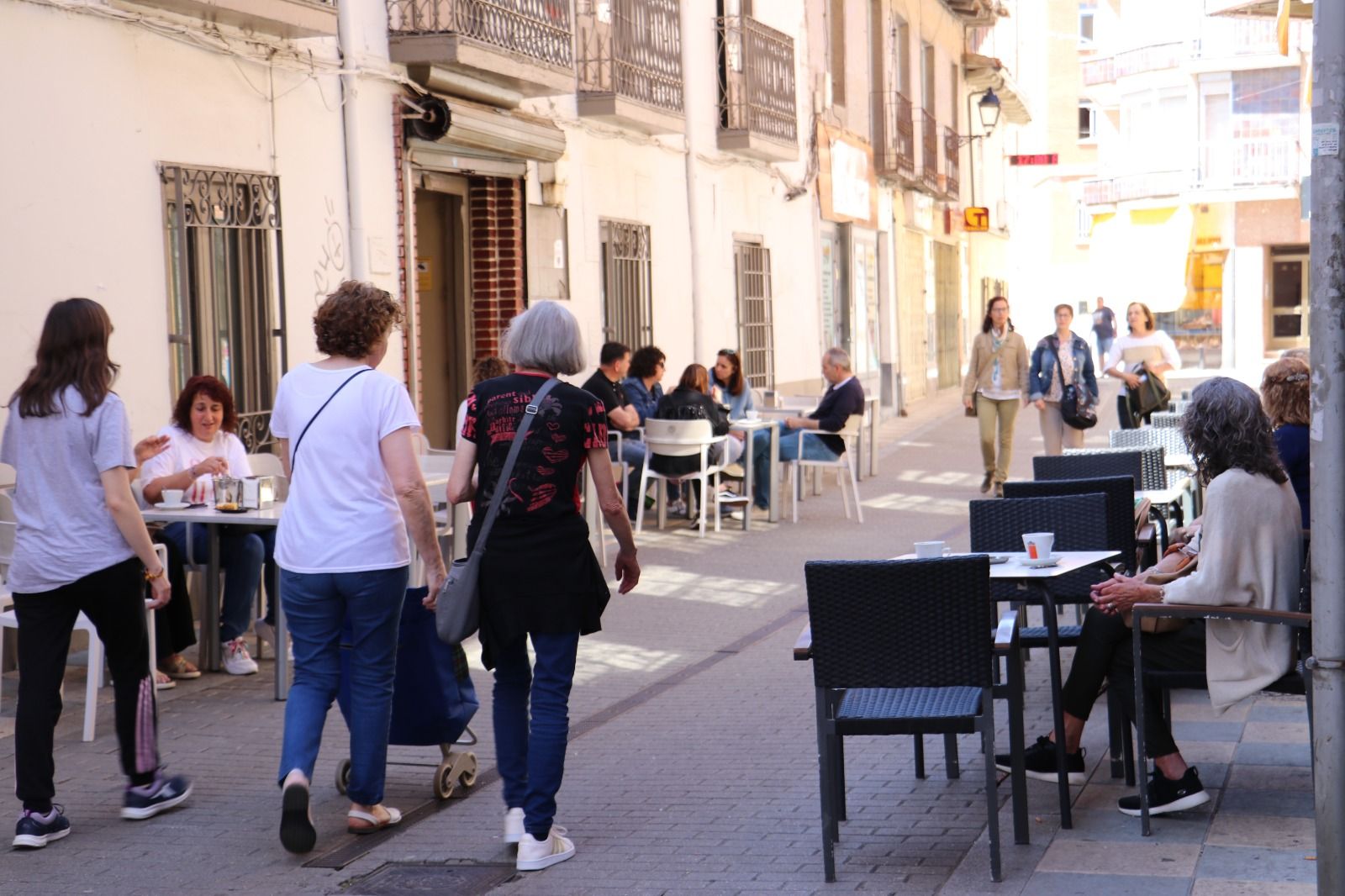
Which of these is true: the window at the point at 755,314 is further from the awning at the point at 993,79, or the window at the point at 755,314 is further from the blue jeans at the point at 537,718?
the blue jeans at the point at 537,718

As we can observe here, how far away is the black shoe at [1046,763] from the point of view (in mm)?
5938

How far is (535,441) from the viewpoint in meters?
5.18

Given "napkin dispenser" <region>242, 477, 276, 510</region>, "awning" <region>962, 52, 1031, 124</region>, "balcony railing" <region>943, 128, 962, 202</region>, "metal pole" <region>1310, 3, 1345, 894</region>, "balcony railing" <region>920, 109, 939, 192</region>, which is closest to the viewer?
"metal pole" <region>1310, 3, 1345, 894</region>

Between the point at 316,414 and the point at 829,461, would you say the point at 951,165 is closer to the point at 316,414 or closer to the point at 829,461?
the point at 829,461

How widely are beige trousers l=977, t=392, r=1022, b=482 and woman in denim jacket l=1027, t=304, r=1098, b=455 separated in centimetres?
53

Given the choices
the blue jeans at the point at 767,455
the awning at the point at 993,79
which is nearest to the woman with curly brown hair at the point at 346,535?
the blue jeans at the point at 767,455

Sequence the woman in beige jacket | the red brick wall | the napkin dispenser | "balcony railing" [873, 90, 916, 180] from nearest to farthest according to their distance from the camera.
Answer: the napkin dispenser → the red brick wall → the woman in beige jacket → "balcony railing" [873, 90, 916, 180]

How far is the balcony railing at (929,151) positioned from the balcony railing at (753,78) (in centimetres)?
936

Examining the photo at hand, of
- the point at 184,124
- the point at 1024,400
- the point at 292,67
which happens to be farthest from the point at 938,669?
the point at 1024,400

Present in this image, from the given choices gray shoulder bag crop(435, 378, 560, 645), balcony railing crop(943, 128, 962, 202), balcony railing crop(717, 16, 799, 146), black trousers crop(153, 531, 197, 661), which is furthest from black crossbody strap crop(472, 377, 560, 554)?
balcony railing crop(943, 128, 962, 202)

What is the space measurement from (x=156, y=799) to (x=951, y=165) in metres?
29.2

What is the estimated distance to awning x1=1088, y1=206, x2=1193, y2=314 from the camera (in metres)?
42.6

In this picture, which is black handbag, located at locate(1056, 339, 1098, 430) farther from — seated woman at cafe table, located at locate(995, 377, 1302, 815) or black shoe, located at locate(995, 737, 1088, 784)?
seated woman at cafe table, located at locate(995, 377, 1302, 815)

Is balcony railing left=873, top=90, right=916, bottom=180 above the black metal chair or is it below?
above
